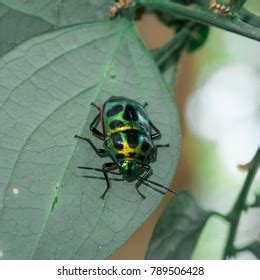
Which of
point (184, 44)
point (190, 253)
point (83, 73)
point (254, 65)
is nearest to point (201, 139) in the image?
point (254, 65)

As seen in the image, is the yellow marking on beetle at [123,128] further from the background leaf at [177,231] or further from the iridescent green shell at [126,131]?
the background leaf at [177,231]

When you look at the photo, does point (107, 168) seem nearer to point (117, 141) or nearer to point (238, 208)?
point (117, 141)

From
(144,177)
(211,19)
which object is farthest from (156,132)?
(211,19)

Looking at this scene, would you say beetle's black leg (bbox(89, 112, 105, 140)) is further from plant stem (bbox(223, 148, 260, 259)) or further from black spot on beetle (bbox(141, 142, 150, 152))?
plant stem (bbox(223, 148, 260, 259))

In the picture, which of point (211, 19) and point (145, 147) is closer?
point (211, 19)

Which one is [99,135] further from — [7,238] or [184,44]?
[184,44]

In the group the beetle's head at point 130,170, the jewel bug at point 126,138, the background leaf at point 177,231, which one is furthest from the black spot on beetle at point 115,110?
the background leaf at point 177,231
